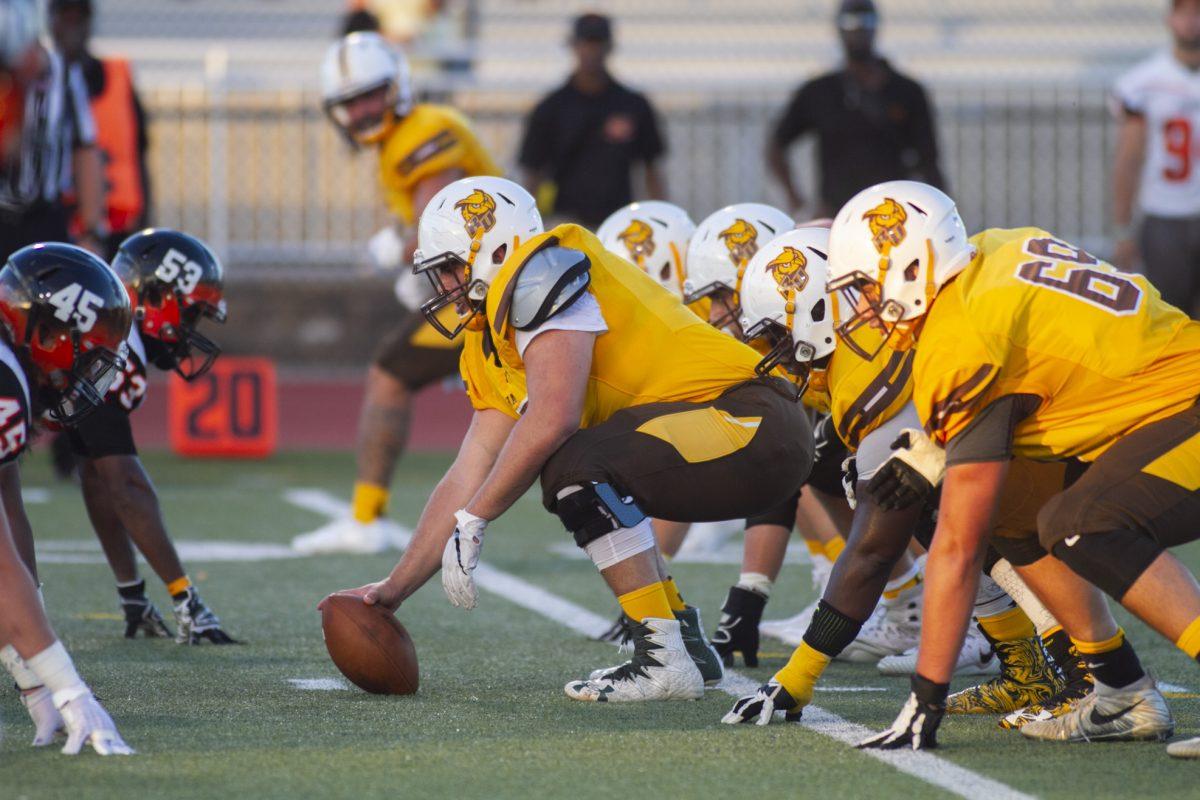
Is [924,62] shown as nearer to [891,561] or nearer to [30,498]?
[30,498]

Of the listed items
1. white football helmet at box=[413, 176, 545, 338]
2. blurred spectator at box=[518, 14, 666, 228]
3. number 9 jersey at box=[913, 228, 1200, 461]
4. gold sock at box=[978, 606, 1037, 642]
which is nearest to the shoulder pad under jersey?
white football helmet at box=[413, 176, 545, 338]

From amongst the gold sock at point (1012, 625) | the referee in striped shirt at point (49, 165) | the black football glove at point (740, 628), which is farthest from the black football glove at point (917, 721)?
the referee in striped shirt at point (49, 165)

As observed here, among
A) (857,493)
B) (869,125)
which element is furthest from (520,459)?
(869,125)

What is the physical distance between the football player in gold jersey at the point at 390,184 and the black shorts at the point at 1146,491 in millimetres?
3774

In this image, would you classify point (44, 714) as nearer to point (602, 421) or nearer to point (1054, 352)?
point (602, 421)

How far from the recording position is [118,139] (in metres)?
9.66

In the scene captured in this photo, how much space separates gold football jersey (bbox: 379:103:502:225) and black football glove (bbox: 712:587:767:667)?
2.71m

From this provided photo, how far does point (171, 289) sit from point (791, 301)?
6.37 ft

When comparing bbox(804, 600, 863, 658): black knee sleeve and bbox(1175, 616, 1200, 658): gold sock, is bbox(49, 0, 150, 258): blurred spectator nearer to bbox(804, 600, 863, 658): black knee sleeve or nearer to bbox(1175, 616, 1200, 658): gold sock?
bbox(804, 600, 863, 658): black knee sleeve

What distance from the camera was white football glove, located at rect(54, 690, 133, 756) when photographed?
404 centimetres

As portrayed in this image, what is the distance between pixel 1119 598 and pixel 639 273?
1651 mm

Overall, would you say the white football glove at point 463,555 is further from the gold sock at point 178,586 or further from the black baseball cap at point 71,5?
the black baseball cap at point 71,5

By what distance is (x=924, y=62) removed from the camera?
14.9 m

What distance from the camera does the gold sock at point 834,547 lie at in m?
5.86
